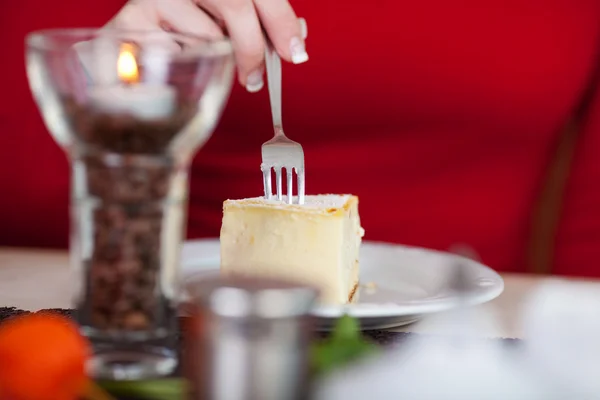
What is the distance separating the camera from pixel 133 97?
0.49 m

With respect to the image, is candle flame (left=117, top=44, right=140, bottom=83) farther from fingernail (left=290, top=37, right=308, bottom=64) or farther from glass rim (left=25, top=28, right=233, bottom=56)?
fingernail (left=290, top=37, right=308, bottom=64)

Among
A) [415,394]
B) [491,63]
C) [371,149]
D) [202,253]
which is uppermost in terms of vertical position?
[491,63]

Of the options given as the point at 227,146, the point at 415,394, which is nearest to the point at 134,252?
the point at 415,394

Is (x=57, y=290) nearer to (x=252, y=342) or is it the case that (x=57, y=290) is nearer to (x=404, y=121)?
(x=252, y=342)

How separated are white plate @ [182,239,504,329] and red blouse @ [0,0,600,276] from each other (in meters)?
0.43

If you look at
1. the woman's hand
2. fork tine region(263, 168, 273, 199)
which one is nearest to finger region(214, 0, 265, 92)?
the woman's hand

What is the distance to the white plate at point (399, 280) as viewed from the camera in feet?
2.20

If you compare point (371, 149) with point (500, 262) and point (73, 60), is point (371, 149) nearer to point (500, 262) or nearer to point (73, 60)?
point (500, 262)

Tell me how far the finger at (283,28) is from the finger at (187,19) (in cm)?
6

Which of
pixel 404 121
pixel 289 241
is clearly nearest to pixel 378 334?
pixel 289 241

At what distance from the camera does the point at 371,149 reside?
1.40 meters

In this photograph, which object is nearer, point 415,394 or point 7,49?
point 415,394

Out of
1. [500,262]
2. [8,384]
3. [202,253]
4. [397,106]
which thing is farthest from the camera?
[500,262]

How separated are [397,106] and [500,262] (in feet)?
1.14
